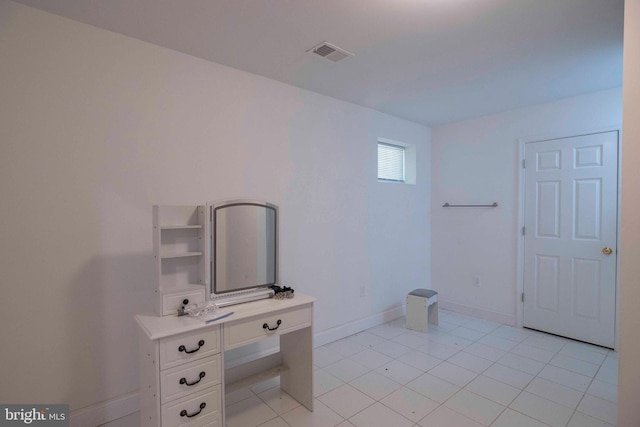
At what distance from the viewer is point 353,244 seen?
Result: 11.0 feet

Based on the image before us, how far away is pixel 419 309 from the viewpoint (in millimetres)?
3395

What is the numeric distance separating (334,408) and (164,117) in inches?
90.6

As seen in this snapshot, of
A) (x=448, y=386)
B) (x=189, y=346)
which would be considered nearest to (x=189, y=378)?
(x=189, y=346)

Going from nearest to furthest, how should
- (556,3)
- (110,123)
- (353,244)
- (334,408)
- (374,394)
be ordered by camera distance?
(556,3), (110,123), (334,408), (374,394), (353,244)

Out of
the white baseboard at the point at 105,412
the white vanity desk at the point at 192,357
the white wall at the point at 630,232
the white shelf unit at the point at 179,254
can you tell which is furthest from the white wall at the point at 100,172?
the white wall at the point at 630,232

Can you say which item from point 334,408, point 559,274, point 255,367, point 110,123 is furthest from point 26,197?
point 559,274

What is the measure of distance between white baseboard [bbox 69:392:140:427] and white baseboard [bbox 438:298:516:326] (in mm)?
3587

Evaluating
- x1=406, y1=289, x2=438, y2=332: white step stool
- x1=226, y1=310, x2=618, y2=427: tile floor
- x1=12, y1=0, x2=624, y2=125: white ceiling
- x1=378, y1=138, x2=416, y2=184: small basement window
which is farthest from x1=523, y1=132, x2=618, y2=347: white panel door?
x1=378, y1=138, x2=416, y2=184: small basement window

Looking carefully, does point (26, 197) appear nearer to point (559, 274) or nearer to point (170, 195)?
point (170, 195)

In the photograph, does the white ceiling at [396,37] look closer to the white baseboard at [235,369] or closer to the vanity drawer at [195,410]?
the vanity drawer at [195,410]

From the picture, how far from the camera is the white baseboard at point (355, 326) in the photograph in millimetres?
3077

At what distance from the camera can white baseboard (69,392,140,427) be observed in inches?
73.8

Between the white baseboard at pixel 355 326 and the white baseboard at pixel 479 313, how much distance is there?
2.30 ft

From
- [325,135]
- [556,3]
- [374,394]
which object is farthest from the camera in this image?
[325,135]
